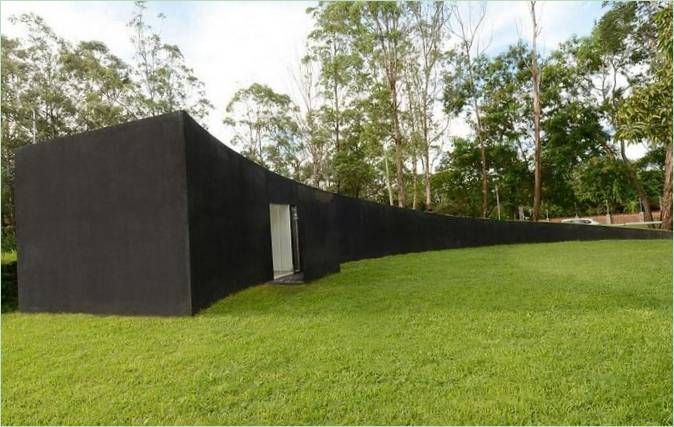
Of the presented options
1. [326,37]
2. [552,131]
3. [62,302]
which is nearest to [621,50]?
[552,131]

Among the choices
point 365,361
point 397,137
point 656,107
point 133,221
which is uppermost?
point 397,137

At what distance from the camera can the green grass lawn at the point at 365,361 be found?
2213 millimetres

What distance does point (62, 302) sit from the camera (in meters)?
4.87

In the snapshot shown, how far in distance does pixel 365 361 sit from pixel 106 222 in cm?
351

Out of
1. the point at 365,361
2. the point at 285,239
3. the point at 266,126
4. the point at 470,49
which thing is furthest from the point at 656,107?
the point at 266,126

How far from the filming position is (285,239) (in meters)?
7.51

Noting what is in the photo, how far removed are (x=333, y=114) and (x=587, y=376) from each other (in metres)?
16.3

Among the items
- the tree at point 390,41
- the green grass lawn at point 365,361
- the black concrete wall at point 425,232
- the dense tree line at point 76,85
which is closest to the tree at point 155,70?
the dense tree line at point 76,85

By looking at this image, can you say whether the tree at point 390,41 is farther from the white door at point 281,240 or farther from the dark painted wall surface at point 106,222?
the dark painted wall surface at point 106,222

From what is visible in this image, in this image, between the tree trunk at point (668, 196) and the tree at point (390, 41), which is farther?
the tree at point (390, 41)

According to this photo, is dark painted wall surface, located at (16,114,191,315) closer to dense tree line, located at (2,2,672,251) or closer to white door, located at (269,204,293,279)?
white door, located at (269,204,293,279)

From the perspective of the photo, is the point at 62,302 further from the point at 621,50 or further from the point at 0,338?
the point at 621,50

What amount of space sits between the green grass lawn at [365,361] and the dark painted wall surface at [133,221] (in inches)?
12.6

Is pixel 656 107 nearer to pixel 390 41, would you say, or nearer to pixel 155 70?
pixel 390 41
